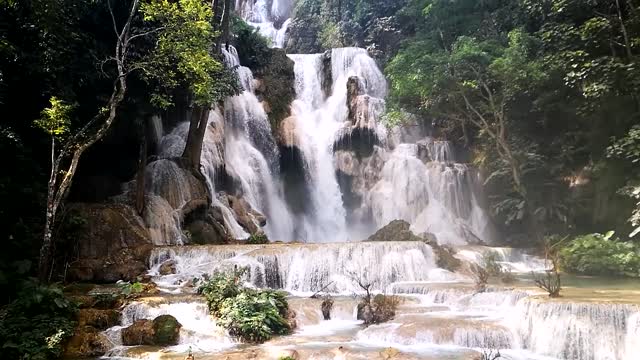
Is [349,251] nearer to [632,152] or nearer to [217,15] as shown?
[632,152]

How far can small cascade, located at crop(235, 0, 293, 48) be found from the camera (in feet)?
139

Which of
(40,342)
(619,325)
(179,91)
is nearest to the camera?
(619,325)

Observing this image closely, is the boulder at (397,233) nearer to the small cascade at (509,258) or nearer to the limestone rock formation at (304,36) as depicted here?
the small cascade at (509,258)

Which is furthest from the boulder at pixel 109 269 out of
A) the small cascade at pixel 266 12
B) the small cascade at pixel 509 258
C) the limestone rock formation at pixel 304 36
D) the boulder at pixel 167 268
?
the small cascade at pixel 266 12

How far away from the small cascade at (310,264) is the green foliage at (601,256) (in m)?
4.63

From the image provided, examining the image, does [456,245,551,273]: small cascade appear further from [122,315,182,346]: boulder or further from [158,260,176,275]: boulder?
[122,315,182,346]: boulder

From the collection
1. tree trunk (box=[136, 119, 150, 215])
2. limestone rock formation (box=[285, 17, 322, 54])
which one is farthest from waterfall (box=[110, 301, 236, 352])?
limestone rock formation (box=[285, 17, 322, 54])

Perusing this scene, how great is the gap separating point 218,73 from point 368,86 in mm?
13797

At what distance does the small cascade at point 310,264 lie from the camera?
14281 millimetres

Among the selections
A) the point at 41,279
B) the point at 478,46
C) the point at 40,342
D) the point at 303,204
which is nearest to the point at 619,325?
the point at 40,342

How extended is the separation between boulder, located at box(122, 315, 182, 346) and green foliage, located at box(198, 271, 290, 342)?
985mm

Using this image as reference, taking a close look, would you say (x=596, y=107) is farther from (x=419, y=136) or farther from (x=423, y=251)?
(x=419, y=136)

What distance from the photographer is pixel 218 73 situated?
18.7 metres

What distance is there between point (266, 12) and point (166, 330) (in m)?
37.7
